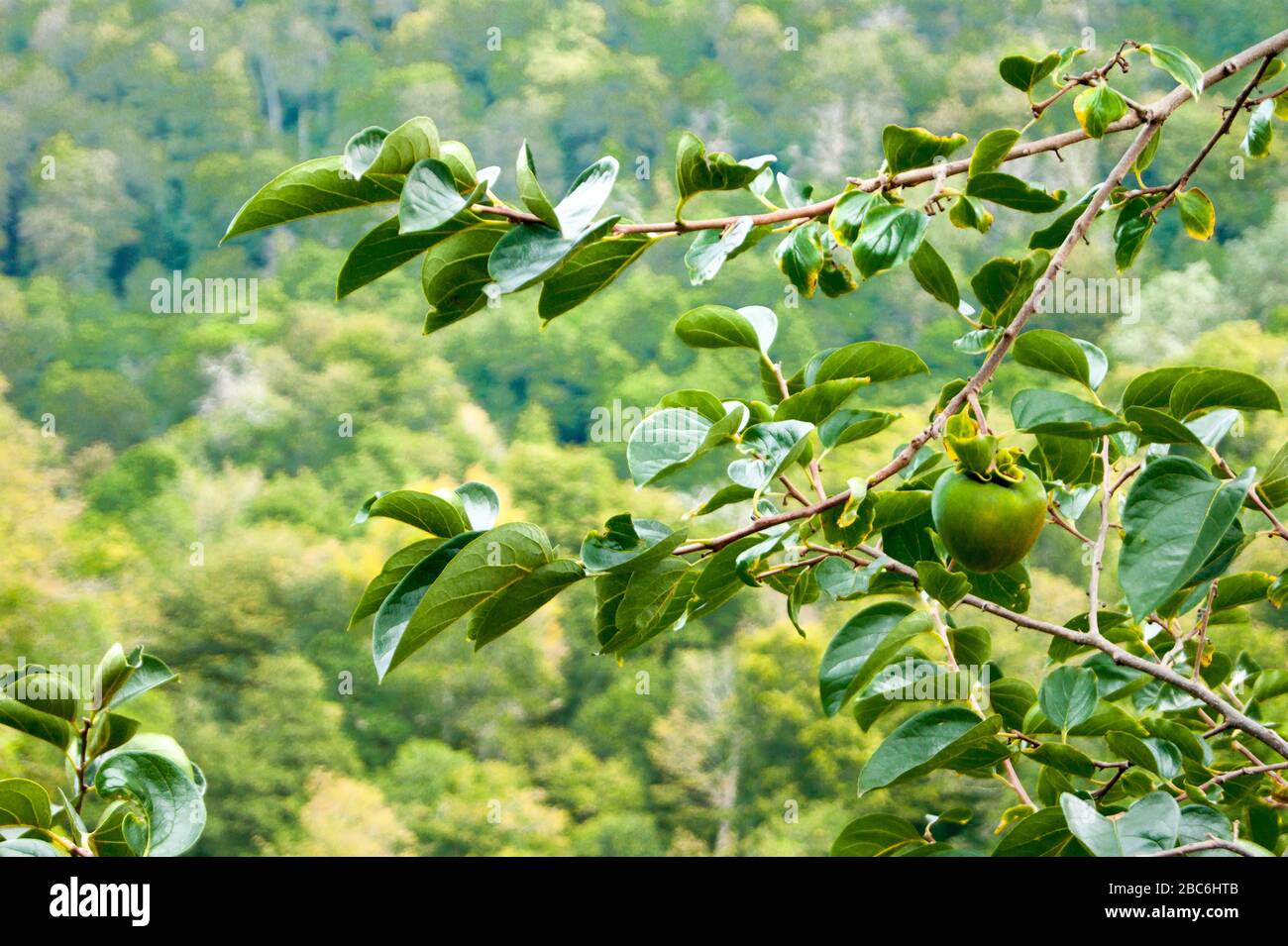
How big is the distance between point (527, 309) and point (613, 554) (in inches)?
878

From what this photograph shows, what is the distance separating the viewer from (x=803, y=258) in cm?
82

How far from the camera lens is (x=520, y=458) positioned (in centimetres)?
1919

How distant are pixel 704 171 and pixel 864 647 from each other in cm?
37

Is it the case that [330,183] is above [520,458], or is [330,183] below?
below

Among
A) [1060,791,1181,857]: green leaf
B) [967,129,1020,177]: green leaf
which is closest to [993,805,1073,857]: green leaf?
[1060,791,1181,857]: green leaf

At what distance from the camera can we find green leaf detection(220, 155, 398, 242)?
57cm

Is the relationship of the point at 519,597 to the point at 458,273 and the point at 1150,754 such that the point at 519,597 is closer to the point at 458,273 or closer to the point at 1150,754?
the point at 458,273

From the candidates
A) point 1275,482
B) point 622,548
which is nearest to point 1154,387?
point 1275,482

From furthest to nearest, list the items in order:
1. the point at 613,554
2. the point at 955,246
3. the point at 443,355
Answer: the point at 443,355, the point at 955,246, the point at 613,554

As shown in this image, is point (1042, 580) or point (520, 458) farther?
point (520, 458)

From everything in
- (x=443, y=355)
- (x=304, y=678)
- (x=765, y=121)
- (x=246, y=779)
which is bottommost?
(x=246, y=779)
